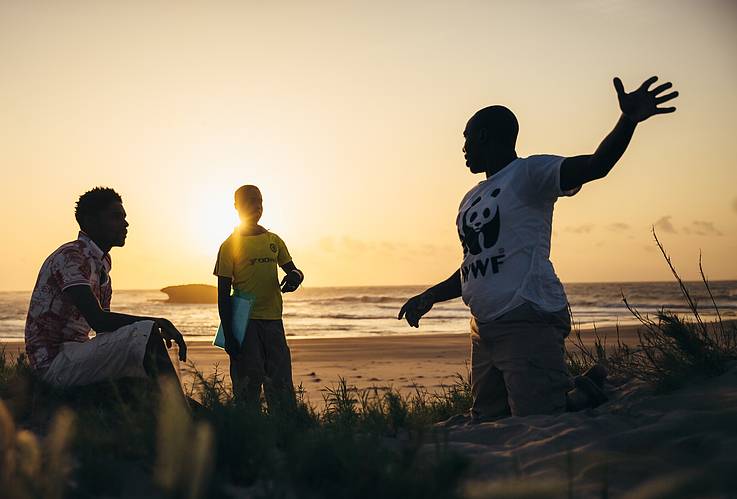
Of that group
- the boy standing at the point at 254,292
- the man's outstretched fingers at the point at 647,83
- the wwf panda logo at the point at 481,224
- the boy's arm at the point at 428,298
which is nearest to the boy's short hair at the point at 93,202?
the boy standing at the point at 254,292

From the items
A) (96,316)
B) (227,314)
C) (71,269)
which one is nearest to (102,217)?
(71,269)

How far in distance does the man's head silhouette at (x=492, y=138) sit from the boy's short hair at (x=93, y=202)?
256cm

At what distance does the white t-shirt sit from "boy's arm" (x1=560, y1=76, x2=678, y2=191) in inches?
10.9

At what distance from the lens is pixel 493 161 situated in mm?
4648

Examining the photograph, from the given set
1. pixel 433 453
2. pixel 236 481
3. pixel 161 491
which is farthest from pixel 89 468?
pixel 433 453

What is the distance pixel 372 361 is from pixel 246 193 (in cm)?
717

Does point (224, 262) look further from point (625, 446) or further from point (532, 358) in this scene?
point (625, 446)

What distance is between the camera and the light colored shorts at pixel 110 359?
421 centimetres

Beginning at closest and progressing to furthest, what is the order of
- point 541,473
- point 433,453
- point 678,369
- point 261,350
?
point 541,473 < point 433,453 < point 678,369 < point 261,350

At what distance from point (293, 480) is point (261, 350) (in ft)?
10.9

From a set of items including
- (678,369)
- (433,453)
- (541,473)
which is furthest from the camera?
(678,369)

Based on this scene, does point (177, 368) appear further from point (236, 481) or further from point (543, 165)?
point (543, 165)

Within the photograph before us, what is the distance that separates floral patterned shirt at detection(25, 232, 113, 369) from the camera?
4.41 m

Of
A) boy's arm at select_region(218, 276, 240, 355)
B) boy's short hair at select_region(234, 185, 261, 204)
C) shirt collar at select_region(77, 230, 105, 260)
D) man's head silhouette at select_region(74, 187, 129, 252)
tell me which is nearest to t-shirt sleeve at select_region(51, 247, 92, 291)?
shirt collar at select_region(77, 230, 105, 260)
